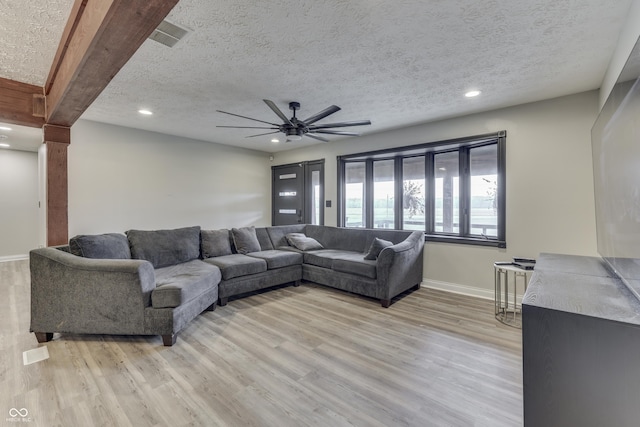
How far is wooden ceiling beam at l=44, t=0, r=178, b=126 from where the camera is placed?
141 centimetres

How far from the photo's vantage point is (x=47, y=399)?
1.75 meters

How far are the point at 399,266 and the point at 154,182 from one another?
14.5 feet

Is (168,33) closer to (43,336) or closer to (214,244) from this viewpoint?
(214,244)

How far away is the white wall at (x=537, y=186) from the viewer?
3168mm

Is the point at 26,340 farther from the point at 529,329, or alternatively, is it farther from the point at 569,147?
the point at 569,147

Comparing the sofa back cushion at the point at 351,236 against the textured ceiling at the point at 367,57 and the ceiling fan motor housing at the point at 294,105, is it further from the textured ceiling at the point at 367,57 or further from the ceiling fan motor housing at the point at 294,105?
the ceiling fan motor housing at the point at 294,105

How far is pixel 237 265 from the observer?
3602 mm

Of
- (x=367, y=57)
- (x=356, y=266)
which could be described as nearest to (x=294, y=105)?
(x=367, y=57)

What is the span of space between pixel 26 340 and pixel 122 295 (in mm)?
983

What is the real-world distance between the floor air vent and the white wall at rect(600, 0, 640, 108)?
2873mm

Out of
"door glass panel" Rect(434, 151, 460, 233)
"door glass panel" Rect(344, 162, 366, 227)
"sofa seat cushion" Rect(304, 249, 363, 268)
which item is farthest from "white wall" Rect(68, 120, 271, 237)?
"door glass panel" Rect(434, 151, 460, 233)

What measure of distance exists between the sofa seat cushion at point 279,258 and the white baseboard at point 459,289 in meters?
2.06

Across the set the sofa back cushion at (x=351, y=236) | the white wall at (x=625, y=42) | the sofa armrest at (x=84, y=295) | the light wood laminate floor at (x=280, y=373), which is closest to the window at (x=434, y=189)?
the sofa back cushion at (x=351, y=236)

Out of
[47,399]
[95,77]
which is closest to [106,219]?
[95,77]
